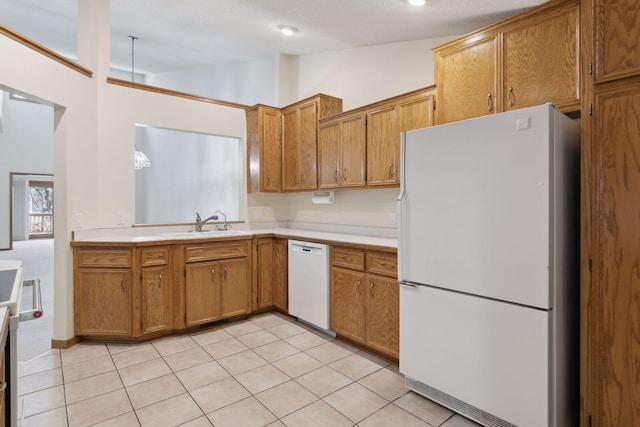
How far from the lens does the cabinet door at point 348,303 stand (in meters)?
2.78

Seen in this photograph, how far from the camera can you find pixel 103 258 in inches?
114

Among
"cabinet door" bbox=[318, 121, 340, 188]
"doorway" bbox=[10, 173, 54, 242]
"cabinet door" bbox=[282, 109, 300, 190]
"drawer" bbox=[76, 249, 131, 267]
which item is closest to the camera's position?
"drawer" bbox=[76, 249, 131, 267]

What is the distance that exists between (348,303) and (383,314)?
391 millimetres

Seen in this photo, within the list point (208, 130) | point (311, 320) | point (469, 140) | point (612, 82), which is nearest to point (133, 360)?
point (311, 320)

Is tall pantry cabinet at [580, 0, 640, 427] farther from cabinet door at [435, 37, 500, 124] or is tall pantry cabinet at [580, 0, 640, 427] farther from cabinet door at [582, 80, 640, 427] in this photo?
cabinet door at [435, 37, 500, 124]

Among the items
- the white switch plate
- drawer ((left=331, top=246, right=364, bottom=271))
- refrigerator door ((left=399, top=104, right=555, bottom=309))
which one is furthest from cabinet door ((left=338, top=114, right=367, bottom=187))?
the white switch plate

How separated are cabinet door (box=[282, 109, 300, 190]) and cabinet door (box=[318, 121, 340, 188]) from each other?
0.40 meters

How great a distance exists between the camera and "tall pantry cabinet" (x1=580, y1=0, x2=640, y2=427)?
1.46 metres

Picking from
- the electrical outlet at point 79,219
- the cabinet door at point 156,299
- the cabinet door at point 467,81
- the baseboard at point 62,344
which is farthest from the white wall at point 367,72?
the baseboard at point 62,344

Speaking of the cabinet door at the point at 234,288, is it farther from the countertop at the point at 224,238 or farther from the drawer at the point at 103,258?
the drawer at the point at 103,258

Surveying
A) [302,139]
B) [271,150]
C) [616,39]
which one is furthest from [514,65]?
[271,150]

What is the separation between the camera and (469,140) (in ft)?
5.98

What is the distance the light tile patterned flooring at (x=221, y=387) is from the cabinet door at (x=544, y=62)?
1.93 m

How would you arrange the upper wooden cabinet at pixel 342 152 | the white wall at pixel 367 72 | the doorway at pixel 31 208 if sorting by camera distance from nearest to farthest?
the white wall at pixel 367 72 → the upper wooden cabinet at pixel 342 152 → the doorway at pixel 31 208
